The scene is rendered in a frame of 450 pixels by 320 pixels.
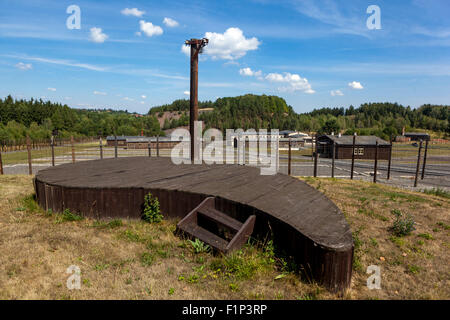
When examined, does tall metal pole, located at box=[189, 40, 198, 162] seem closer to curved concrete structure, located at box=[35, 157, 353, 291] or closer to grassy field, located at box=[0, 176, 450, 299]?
curved concrete structure, located at box=[35, 157, 353, 291]

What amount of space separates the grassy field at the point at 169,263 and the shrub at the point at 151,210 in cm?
18

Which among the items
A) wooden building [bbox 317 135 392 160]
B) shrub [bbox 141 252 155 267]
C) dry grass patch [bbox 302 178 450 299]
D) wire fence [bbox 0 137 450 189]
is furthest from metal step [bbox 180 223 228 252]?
wooden building [bbox 317 135 392 160]

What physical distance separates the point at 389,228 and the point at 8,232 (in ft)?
24.9

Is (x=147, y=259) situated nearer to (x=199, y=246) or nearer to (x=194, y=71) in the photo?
(x=199, y=246)

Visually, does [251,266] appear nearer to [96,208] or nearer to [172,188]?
[172,188]

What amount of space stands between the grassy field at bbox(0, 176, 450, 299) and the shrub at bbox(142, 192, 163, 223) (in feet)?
0.58

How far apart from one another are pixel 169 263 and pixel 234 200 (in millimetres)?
1448

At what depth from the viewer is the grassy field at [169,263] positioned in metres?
3.17

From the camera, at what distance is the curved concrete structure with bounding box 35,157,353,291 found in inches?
130

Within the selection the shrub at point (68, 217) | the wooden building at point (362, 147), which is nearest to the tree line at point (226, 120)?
the wooden building at point (362, 147)

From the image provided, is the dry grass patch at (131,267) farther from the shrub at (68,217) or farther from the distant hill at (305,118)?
the distant hill at (305,118)

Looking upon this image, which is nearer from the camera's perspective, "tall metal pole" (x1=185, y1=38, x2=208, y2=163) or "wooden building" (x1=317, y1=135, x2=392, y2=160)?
"tall metal pole" (x1=185, y1=38, x2=208, y2=163)

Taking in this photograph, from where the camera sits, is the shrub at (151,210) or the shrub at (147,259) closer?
the shrub at (147,259)
